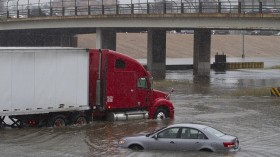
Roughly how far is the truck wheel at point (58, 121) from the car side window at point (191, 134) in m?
7.62

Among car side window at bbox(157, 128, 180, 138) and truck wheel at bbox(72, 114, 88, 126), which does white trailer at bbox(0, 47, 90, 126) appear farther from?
car side window at bbox(157, 128, 180, 138)

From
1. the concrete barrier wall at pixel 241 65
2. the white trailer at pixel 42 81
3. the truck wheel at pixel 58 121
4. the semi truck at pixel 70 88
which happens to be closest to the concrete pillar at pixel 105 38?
the concrete barrier wall at pixel 241 65

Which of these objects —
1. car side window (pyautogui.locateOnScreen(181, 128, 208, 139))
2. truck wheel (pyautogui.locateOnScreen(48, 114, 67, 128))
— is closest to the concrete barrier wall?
truck wheel (pyautogui.locateOnScreen(48, 114, 67, 128))

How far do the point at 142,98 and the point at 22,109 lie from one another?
20.0 feet

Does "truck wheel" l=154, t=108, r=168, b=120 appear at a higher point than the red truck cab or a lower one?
lower

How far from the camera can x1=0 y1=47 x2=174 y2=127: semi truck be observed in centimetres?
2292

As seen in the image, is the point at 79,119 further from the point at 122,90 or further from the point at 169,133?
the point at 169,133

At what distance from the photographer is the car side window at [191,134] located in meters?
18.1

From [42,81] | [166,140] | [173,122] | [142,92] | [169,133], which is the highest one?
[42,81]

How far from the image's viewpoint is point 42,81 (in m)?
23.5

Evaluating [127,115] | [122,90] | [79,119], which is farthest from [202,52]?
[79,119]

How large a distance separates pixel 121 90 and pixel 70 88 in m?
2.67

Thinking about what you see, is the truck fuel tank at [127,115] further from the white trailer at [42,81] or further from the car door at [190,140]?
the car door at [190,140]

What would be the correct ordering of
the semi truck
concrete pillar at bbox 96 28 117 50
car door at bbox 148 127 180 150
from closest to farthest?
car door at bbox 148 127 180 150 → the semi truck → concrete pillar at bbox 96 28 117 50
